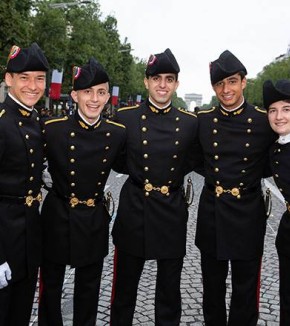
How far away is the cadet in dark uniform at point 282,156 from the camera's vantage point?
3.75 meters

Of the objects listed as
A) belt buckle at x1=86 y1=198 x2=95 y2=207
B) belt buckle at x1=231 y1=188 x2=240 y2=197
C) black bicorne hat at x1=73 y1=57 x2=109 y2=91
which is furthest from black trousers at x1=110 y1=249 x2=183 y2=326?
black bicorne hat at x1=73 y1=57 x2=109 y2=91

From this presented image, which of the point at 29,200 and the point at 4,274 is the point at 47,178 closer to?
the point at 29,200

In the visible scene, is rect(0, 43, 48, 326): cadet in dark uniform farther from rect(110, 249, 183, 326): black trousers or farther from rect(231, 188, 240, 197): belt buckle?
rect(231, 188, 240, 197): belt buckle

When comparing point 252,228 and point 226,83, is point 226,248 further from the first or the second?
point 226,83

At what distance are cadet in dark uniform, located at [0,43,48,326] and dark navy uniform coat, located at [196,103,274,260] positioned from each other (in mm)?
1550

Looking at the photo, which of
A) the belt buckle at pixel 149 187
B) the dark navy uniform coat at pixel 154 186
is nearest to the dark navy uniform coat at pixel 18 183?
the dark navy uniform coat at pixel 154 186

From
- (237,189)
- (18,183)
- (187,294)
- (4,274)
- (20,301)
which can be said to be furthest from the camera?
(187,294)

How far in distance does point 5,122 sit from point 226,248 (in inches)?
84.7

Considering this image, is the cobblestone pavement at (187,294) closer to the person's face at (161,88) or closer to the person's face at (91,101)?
the person's face at (91,101)

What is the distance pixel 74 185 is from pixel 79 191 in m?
0.07

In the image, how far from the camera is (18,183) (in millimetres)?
3420

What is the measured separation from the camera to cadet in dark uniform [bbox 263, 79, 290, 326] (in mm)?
3746

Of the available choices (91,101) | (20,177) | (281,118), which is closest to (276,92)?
(281,118)

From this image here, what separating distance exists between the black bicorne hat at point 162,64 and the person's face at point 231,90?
1.39 feet
